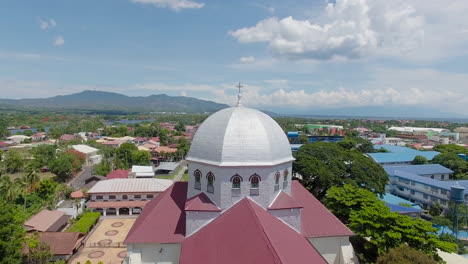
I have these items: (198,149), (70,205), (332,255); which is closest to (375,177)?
(332,255)

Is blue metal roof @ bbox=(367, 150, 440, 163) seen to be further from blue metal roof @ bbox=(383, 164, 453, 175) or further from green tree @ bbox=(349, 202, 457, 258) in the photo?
green tree @ bbox=(349, 202, 457, 258)

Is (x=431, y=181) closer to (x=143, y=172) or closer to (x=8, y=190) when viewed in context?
(x=143, y=172)

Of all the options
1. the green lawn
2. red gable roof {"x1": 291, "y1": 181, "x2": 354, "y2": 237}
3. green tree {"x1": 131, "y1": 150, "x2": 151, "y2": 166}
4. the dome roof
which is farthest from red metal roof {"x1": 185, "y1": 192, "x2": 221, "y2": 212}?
green tree {"x1": 131, "y1": 150, "x2": 151, "y2": 166}

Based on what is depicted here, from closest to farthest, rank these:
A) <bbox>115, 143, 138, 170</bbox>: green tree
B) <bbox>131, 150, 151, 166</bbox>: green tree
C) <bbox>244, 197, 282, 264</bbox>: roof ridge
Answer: <bbox>244, 197, 282, 264</bbox>: roof ridge < <bbox>115, 143, 138, 170</bbox>: green tree < <bbox>131, 150, 151, 166</bbox>: green tree

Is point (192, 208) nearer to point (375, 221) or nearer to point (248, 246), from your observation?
point (248, 246)

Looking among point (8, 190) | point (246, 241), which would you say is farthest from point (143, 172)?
point (246, 241)

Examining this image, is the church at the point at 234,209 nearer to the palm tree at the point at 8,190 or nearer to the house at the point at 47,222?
the house at the point at 47,222
